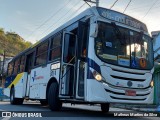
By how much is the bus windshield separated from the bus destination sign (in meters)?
0.28

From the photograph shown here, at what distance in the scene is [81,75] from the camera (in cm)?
882

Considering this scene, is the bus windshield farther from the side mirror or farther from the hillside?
the hillside

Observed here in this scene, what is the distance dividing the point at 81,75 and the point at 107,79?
36.0 inches

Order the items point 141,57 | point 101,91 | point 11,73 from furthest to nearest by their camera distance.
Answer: point 11,73
point 141,57
point 101,91

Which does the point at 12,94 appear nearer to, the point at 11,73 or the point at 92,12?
the point at 11,73

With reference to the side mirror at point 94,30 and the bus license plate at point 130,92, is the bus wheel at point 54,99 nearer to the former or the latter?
the bus license plate at point 130,92

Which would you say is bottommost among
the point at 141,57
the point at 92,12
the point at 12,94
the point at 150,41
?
the point at 12,94

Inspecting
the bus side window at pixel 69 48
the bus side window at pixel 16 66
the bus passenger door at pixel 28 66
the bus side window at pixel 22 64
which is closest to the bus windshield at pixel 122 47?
the bus side window at pixel 69 48

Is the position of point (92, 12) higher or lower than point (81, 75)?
higher

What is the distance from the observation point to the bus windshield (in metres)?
8.60

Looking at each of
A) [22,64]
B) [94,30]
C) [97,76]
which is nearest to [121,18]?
[94,30]

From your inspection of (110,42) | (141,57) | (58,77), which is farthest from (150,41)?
(58,77)

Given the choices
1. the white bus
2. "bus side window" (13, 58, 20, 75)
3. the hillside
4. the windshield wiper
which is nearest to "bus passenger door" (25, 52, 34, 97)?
"bus side window" (13, 58, 20, 75)

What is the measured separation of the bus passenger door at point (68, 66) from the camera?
955cm
